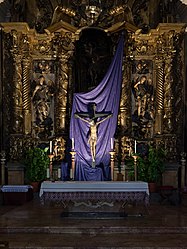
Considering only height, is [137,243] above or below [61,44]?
below

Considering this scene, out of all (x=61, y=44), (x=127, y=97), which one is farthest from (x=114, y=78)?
(x=61, y=44)

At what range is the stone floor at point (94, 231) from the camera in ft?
27.8

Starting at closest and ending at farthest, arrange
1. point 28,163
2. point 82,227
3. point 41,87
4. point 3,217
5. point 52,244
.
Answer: point 52,244 → point 82,227 → point 3,217 → point 28,163 → point 41,87

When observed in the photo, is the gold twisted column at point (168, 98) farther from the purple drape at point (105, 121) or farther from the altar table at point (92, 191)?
the altar table at point (92, 191)

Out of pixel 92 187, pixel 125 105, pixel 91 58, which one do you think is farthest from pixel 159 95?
pixel 92 187

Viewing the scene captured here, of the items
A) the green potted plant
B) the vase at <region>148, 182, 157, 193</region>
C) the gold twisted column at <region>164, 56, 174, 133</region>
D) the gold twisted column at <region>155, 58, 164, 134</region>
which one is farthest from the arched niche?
the vase at <region>148, 182, 157, 193</region>

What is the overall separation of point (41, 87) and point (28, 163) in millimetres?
2718

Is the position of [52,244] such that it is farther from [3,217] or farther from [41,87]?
[41,87]

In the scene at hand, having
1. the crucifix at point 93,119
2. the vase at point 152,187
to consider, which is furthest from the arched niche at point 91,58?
the vase at point 152,187

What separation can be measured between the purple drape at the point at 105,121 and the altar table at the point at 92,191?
4508mm

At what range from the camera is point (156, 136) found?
53.1 ft

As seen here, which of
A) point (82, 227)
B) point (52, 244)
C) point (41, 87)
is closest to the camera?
point (52, 244)

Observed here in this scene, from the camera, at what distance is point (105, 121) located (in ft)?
51.0

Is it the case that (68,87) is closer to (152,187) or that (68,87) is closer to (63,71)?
(63,71)
